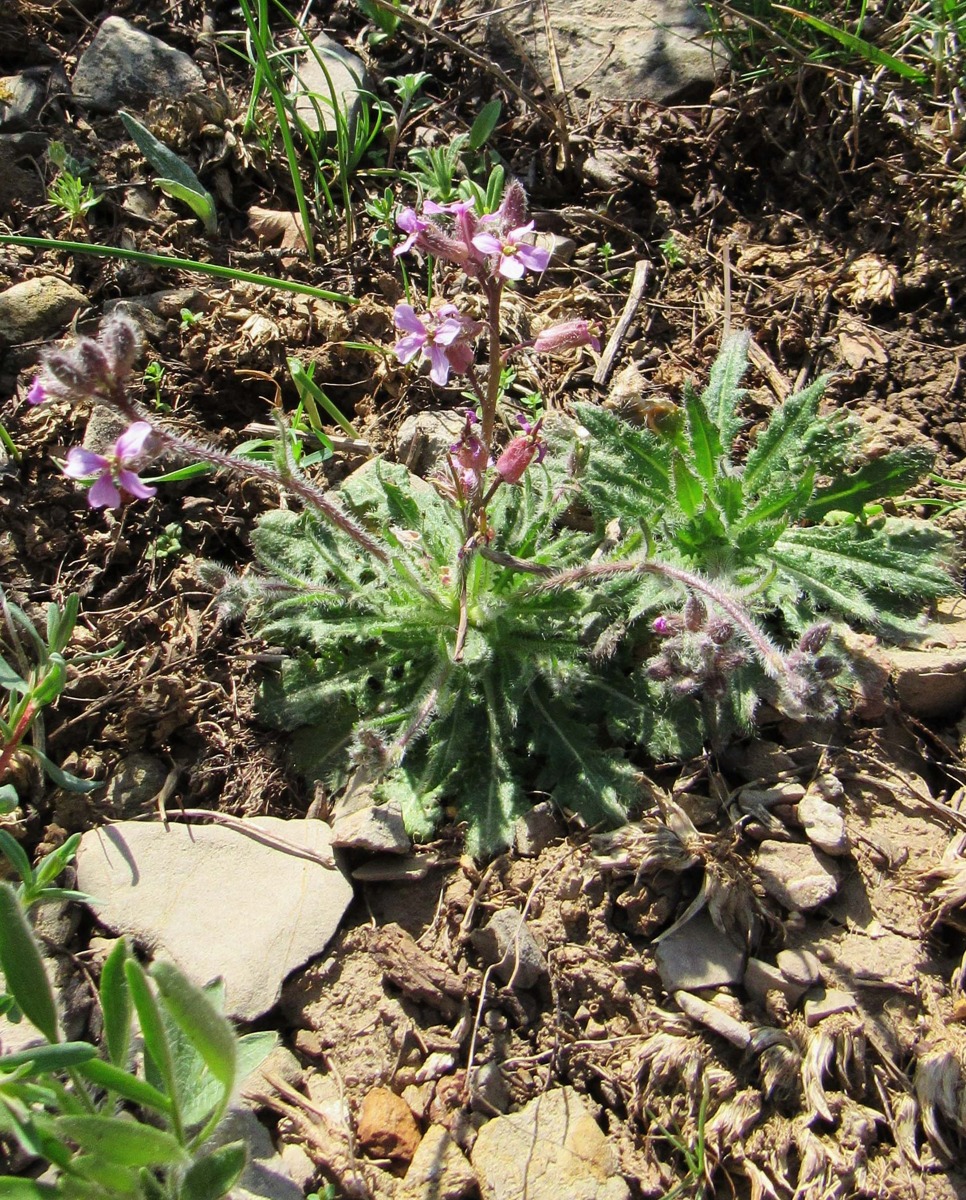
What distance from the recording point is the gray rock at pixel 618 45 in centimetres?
454

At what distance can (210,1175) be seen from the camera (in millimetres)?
1983

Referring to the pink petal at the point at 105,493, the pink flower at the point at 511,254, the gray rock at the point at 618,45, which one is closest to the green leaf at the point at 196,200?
the gray rock at the point at 618,45

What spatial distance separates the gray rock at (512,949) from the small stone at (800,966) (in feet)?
2.11

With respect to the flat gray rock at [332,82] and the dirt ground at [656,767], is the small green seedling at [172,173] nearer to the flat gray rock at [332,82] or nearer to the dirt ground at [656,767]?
the dirt ground at [656,767]

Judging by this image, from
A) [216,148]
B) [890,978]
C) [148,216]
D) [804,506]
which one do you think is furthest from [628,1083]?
[216,148]

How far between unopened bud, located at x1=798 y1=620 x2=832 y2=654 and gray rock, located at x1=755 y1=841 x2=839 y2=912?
1.88 feet

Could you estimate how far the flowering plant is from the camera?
282 centimetres

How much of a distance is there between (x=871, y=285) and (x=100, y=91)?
11.5 ft

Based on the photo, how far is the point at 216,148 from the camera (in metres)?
4.28

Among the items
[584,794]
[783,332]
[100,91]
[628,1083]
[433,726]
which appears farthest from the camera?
[100,91]

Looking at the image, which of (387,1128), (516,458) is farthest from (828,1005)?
(516,458)

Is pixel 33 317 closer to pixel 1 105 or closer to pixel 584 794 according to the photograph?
pixel 1 105

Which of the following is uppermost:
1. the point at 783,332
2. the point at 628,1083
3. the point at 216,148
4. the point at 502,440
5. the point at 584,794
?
the point at 216,148

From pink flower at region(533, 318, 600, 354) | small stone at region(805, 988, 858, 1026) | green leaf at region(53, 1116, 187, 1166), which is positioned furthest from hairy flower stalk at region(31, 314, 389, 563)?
small stone at region(805, 988, 858, 1026)
